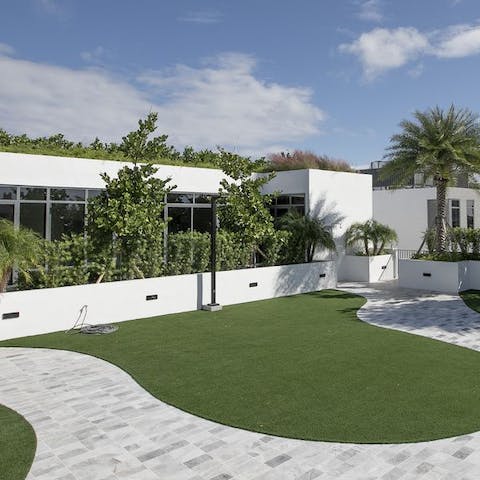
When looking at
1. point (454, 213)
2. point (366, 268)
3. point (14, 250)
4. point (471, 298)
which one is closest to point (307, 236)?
point (366, 268)

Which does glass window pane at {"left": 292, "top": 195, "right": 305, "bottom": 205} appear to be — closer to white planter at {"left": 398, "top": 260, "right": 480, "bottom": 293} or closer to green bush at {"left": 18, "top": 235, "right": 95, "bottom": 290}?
white planter at {"left": 398, "top": 260, "right": 480, "bottom": 293}

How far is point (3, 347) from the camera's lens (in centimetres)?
862

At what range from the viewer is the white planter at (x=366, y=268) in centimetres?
1799

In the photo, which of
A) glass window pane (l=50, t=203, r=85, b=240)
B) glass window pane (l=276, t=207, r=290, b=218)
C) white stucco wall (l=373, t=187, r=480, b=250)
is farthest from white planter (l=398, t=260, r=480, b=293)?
glass window pane (l=50, t=203, r=85, b=240)

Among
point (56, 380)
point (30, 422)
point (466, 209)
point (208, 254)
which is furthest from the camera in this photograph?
point (466, 209)

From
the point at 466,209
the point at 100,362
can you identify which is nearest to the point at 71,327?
the point at 100,362

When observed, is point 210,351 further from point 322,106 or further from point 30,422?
point 322,106

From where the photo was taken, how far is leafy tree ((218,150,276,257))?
14484 mm

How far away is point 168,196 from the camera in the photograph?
672 inches

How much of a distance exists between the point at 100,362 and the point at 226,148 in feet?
→ 32.8

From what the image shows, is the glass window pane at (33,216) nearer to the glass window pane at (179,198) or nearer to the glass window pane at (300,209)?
the glass window pane at (179,198)

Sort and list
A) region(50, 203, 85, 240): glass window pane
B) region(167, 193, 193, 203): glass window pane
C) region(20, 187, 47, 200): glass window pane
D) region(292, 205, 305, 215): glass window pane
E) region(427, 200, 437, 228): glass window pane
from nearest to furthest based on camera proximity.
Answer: region(20, 187, 47, 200): glass window pane < region(50, 203, 85, 240): glass window pane < region(167, 193, 193, 203): glass window pane < region(292, 205, 305, 215): glass window pane < region(427, 200, 437, 228): glass window pane

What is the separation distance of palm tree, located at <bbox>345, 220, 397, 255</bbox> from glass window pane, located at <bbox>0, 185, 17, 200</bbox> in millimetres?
12245

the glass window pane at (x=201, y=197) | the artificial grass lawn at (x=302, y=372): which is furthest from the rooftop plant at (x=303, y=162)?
the artificial grass lawn at (x=302, y=372)
